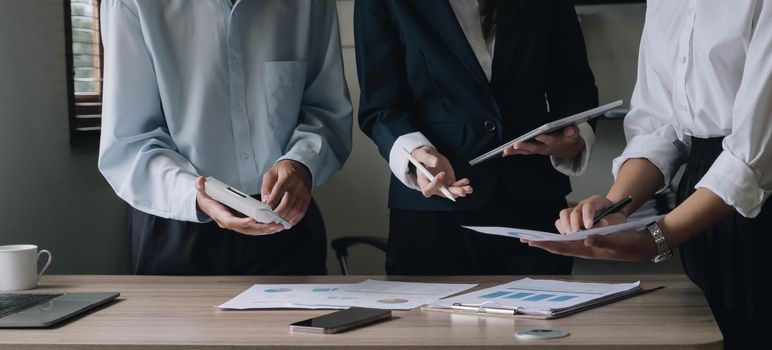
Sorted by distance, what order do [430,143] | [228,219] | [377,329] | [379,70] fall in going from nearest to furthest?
1. [377,329]
2. [228,219]
3. [430,143]
4. [379,70]

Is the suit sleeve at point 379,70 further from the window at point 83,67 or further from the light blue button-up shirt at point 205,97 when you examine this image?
the window at point 83,67

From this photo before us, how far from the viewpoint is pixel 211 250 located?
2.15m

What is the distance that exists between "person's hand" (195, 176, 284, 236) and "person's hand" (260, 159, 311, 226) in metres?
0.09

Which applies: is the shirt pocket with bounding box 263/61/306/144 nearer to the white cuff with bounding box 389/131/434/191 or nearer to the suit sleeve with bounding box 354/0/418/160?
the suit sleeve with bounding box 354/0/418/160

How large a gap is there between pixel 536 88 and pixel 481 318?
81cm

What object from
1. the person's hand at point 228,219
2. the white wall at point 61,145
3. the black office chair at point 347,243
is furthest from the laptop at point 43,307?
the black office chair at point 347,243

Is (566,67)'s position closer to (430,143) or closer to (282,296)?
(430,143)

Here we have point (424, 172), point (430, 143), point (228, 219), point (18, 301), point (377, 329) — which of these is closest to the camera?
point (377, 329)

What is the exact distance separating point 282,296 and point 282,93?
1.95 ft

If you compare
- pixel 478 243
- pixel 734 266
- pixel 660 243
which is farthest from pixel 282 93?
pixel 734 266

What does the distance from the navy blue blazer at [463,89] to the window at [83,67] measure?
1186 mm

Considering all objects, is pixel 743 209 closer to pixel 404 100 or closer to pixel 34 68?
pixel 404 100

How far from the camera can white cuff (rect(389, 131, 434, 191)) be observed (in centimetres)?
203

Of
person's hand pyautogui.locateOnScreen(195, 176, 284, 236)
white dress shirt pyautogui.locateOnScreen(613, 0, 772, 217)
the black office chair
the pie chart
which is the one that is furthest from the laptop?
the black office chair
